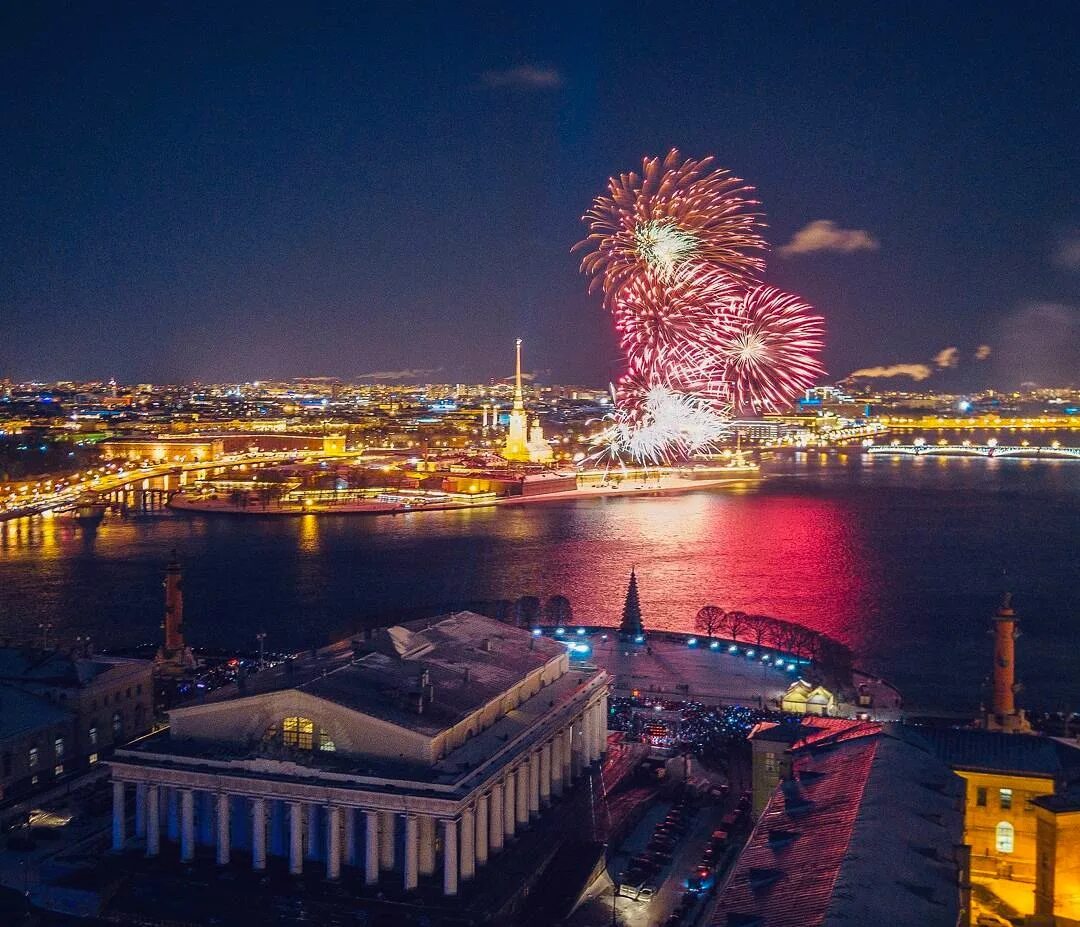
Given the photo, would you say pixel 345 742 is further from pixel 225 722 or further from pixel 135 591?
pixel 135 591

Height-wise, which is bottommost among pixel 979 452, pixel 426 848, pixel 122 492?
pixel 426 848

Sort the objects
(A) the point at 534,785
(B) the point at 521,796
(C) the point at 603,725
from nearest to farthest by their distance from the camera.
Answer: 1. (B) the point at 521,796
2. (A) the point at 534,785
3. (C) the point at 603,725

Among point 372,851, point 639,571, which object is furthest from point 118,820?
point 639,571

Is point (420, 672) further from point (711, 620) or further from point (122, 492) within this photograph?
point (122, 492)

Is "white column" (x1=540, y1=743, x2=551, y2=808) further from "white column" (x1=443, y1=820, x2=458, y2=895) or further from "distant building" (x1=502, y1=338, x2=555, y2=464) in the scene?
"distant building" (x1=502, y1=338, x2=555, y2=464)

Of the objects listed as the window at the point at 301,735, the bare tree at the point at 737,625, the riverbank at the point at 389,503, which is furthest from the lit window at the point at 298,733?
the riverbank at the point at 389,503

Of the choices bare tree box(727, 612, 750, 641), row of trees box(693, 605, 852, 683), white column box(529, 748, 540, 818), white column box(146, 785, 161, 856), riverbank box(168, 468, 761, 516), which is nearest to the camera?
white column box(146, 785, 161, 856)

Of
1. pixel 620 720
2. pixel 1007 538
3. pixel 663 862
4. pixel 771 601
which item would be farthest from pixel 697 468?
pixel 663 862

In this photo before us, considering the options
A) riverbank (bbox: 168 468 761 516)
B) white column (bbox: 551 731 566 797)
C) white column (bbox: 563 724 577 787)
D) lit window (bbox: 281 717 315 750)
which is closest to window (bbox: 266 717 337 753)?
lit window (bbox: 281 717 315 750)

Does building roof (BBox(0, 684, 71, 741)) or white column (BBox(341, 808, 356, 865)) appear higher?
building roof (BBox(0, 684, 71, 741))
